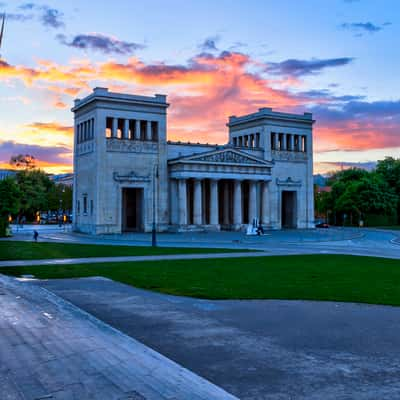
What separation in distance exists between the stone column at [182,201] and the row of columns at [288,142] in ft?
74.9

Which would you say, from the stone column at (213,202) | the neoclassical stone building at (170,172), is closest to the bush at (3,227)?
the neoclassical stone building at (170,172)

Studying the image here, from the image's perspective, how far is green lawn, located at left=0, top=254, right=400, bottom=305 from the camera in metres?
21.9

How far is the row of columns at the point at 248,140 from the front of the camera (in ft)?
332

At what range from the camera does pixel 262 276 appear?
2752 centimetres

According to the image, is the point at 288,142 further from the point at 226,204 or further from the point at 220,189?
the point at 226,204

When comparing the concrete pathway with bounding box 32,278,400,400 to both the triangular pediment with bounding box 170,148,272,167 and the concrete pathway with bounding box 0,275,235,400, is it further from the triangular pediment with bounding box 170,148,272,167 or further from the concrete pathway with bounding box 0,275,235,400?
the triangular pediment with bounding box 170,148,272,167

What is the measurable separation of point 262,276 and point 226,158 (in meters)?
62.6

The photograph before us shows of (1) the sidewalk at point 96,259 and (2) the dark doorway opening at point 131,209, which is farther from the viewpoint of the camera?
(2) the dark doorway opening at point 131,209

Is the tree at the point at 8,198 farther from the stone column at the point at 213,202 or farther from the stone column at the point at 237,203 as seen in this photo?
the stone column at the point at 237,203

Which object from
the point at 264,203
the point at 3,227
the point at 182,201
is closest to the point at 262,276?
the point at 3,227

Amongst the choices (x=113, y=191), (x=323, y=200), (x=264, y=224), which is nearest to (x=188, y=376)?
(x=113, y=191)

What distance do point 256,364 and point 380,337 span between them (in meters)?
4.62

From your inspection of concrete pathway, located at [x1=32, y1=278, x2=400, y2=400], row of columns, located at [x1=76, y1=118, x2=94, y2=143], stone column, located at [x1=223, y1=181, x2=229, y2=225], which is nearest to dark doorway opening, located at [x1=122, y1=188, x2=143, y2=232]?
row of columns, located at [x1=76, y1=118, x2=94, y2=143]

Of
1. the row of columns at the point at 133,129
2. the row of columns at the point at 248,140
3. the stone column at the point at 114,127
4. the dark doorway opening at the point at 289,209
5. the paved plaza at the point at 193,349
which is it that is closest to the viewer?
the paved plaza at the point at 193,349
